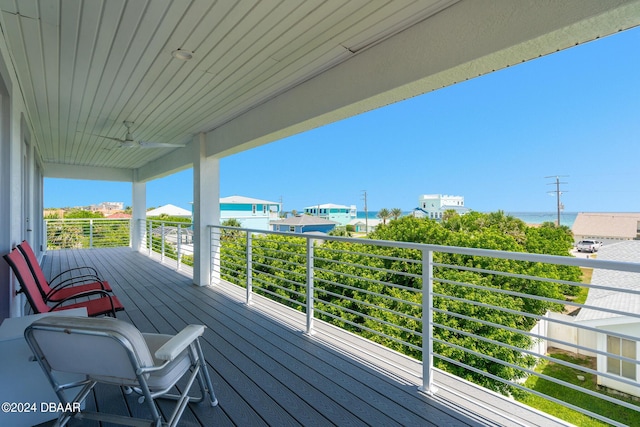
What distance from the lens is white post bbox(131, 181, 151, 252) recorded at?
920cm

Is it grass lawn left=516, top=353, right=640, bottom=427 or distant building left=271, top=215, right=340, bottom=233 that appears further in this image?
distant building left=271, top=215, right=340, bottom=233

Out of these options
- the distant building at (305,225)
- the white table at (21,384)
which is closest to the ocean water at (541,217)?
the distant building at (305,225)

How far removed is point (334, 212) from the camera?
5022 cm

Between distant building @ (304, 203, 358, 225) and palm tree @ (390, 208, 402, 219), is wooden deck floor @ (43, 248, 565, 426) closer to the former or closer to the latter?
palm tree @ (390, 208, 402, 219)

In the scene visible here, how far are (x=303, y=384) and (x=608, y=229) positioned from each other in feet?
92.6

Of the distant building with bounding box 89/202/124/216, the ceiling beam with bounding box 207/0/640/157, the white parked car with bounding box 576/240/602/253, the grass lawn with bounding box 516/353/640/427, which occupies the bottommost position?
the grass lawn with bounding box 516/353/640/427

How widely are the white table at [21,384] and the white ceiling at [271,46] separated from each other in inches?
75.1

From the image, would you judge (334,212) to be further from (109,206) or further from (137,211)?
(137,211)

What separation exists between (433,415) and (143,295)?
3.99 metres

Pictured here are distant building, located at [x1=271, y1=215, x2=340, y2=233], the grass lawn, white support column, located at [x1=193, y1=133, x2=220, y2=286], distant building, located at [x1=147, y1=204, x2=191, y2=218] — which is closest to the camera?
white support column, located at [x1=193, y1=133, x2=220, y2=286]

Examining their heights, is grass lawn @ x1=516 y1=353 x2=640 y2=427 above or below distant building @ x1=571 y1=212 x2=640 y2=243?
below

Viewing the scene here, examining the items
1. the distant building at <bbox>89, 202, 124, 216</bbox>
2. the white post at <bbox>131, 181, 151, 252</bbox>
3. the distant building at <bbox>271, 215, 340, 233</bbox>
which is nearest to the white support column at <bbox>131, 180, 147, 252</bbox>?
the white post at <bbox>131, 181, 151, 252</bbox>

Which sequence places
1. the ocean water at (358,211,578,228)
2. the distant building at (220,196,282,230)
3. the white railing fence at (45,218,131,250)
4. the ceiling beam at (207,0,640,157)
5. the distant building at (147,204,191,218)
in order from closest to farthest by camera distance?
1. the ceiling beam at (207,0,640,157)
2. the white railing fence at (45,218,131,250)
3. the distant building at (147,204,191,218)
4. the ocean water at (358,211,578,228)
5. the distant building at (220,196,282,230)

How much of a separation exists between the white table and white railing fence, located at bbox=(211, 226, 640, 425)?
4.81 ft
